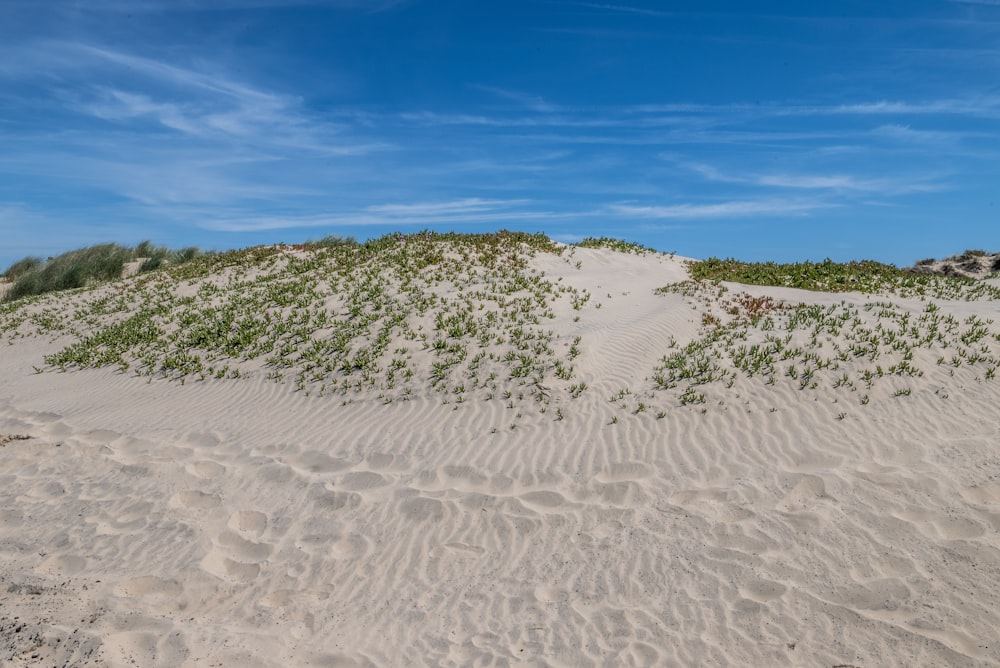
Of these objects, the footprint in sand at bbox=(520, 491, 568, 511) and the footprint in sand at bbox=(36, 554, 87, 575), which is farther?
the footprint in sand at bbox=(520, 491, 568, 511)

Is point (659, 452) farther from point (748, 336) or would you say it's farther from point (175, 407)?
point (175, 407)

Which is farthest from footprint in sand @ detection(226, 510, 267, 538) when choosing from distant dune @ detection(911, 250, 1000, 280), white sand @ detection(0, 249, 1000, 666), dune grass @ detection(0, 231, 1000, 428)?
distant dune @ detection(911, 250, 1000, 280)

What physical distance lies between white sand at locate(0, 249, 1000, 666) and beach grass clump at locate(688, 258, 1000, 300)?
31.0 ft

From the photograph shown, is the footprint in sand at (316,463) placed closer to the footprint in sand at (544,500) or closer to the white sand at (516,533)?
the white sand at (516,533)

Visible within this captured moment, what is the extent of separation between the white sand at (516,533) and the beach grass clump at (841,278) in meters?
9.45

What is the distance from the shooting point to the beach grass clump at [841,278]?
19.8 meters

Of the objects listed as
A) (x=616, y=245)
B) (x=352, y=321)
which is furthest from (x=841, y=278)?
(x=352, y=321)

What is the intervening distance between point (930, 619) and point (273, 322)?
52.9 feet

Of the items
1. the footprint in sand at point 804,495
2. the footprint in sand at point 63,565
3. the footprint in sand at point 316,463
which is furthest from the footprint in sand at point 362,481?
the footprint in sand at point 804,495

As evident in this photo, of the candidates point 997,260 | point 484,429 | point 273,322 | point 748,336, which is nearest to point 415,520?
point 484,429

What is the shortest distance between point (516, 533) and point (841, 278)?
1891cm

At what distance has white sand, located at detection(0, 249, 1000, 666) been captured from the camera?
5.93 m

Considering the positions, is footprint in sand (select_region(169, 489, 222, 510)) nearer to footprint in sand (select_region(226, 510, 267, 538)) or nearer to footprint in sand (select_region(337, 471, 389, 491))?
footprint in sand (select_region(226, 510, 267, 538))

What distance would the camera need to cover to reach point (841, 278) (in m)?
21.5
